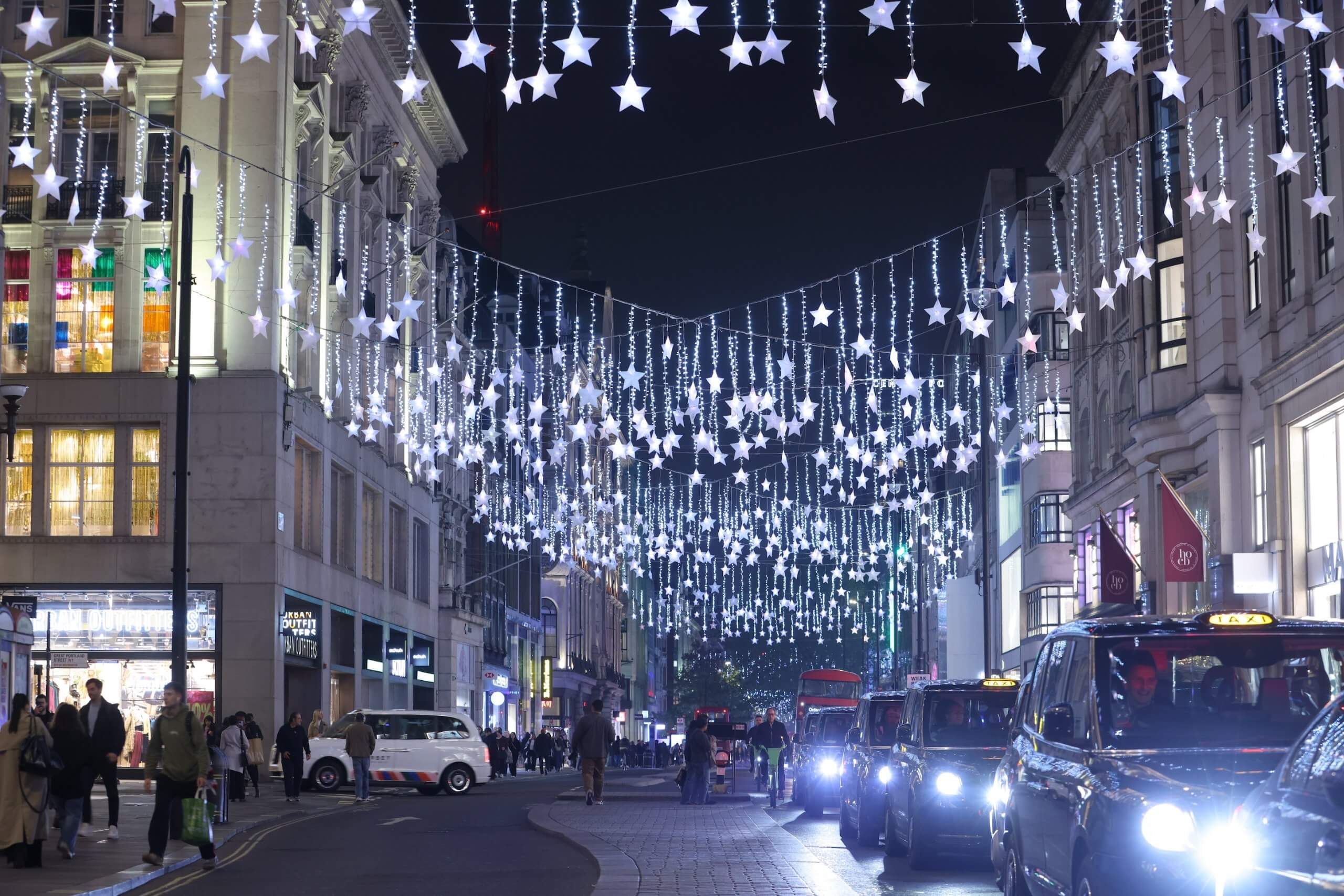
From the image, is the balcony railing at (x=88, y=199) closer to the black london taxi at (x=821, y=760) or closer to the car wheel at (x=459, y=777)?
the car wheel at (x=459, y=777)

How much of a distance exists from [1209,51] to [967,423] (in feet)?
173

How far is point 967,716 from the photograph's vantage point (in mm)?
18328

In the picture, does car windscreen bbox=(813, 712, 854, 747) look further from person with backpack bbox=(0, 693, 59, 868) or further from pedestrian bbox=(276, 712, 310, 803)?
person with backpack bbox=(0, 693, 59, 868)

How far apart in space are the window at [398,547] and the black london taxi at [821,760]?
28.6m

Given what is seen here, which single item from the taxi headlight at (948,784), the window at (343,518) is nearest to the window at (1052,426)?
the window at (343,518)

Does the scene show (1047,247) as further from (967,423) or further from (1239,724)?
(1239,724)

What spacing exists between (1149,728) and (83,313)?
35.5 m

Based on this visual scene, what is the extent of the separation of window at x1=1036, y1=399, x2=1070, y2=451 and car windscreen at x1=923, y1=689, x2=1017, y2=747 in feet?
133

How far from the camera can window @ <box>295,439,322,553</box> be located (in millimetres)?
45219

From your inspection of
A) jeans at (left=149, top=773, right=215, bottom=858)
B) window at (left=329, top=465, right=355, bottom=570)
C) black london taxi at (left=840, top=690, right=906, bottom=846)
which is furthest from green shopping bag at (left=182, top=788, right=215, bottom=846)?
window at (left=329, top=465, right=355, bottom=570)

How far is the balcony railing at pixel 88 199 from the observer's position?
4138cm

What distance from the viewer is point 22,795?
1770 cm

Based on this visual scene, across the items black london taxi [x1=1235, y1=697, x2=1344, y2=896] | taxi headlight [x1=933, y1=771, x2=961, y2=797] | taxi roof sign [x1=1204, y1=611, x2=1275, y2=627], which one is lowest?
taxi headlight [x1=933, y1=771, x2=961, y2=797]

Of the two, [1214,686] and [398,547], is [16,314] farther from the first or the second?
[1214,686]
